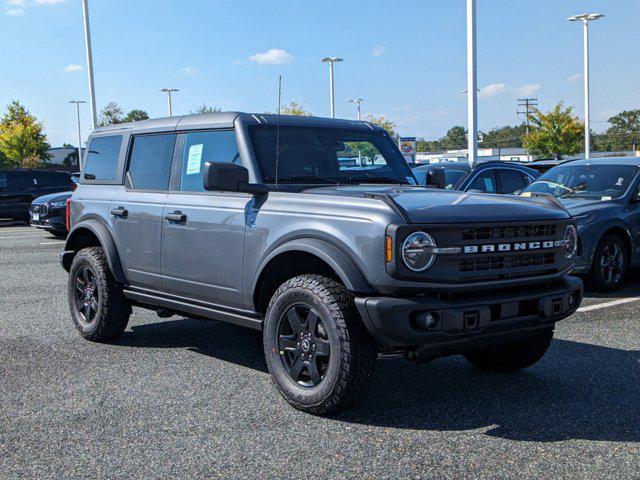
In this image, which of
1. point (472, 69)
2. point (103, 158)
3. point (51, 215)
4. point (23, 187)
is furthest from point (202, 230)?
point (23, 187)

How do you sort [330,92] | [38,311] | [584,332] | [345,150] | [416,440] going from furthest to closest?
1. [330,92]
2. [38,311]
3. [584,332]
4. [345,150]
5. [416,440]

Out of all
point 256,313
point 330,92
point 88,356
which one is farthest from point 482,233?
point 330,92

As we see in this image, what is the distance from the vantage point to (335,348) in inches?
163

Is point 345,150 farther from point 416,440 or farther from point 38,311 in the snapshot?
point 38,311

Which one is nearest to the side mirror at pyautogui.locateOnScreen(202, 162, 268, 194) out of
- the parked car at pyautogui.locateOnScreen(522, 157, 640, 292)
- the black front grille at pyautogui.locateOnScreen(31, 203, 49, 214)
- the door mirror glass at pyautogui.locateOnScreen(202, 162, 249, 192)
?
the door mirror glass at pyautogui.locateOnScreen(202, 162, 249, 192)

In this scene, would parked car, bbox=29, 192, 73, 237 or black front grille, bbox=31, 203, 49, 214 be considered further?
black front grille, bbox=31, 203, 49, 214

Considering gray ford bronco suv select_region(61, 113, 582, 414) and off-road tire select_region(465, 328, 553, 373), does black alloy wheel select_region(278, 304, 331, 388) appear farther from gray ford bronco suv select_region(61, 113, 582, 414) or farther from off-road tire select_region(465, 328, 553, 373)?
off-road tire select_region(465, 328, 553, 373)

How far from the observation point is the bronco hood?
409 cm

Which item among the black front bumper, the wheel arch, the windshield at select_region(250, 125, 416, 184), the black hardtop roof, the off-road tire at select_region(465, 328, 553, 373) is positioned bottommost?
the off-road tire at select_region(465, 328, 553, 373)

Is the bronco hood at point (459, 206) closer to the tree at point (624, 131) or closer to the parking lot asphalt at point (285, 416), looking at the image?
the parking lot asphalt at point (285, 416)

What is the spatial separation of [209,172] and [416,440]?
205cm

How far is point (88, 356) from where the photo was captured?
19.5 feet

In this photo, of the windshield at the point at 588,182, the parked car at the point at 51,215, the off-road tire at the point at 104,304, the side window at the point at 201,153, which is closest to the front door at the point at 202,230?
the side window at the point at 201,153

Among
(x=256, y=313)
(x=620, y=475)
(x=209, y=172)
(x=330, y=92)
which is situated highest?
(x=330, y=92)
